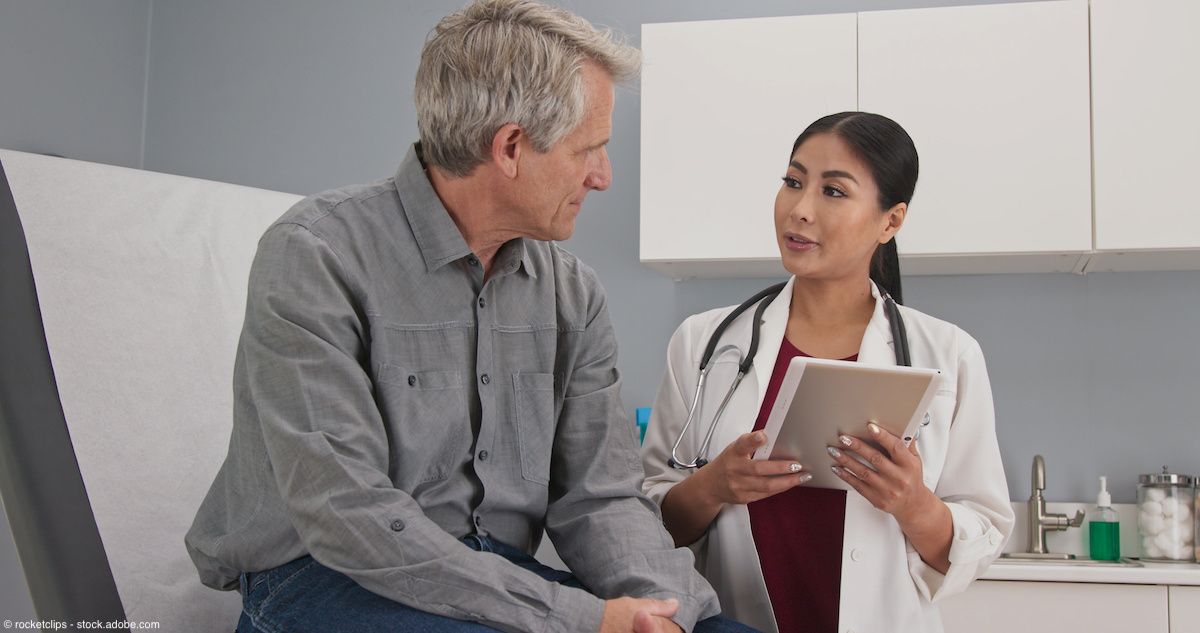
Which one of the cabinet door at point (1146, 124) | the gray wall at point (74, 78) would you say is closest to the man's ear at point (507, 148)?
the cabinet door at point (1146, 124)

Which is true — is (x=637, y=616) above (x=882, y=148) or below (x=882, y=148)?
below

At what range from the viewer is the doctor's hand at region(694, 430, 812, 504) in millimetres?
1486

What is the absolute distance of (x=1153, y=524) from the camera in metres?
2.66

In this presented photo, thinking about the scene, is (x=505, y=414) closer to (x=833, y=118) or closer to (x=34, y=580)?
(x=34, y=580)

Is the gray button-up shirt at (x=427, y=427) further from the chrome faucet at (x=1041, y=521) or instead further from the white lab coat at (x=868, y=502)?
the chrome faucet at (x=1041, y=521)

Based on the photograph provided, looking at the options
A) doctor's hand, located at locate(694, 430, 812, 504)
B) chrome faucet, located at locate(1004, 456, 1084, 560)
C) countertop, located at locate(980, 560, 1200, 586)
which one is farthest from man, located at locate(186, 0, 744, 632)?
chrome faucet, located at locate(1004, 456, 1084, 560)

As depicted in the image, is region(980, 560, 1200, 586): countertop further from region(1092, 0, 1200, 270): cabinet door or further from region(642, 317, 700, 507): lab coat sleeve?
region(642, 317, 700, 507): lab coat sleeve

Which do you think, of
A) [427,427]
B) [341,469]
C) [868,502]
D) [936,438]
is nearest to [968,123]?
[936,438]

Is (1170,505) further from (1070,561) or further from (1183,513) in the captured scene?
(1070,561)

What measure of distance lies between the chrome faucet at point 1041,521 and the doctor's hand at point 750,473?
1490mm

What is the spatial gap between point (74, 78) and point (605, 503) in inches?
101

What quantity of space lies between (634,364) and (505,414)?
1.81 meters

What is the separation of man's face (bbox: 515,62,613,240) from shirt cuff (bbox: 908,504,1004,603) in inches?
27.9

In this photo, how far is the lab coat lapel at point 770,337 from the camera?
1714mm
